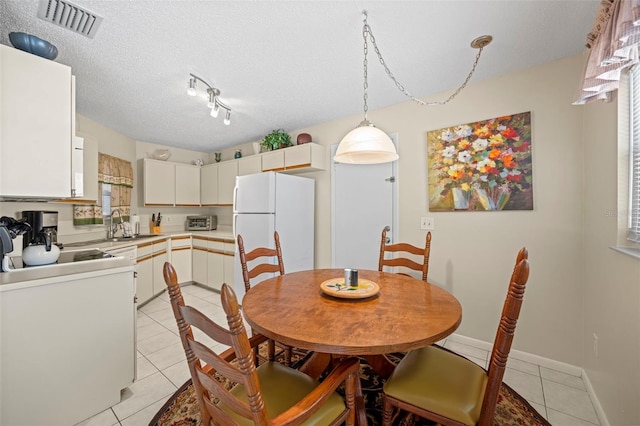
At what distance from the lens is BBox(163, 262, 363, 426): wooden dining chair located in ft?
2.27

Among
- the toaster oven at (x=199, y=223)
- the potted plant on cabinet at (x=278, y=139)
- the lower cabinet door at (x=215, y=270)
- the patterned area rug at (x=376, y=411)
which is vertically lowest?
the patterned area rug at (x=376, y=411)

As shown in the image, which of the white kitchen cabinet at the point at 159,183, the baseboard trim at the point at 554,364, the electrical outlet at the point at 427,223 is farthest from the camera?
the white kitchen cabinet at the point at 159,183

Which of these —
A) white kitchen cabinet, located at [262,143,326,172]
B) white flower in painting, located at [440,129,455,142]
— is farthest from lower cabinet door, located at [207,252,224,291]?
white flower in painting, located at [440,129,455,142]

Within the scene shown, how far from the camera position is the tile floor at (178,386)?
1589 millimetres

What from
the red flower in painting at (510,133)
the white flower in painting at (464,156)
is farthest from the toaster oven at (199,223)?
the red flower in painting at (510,133)

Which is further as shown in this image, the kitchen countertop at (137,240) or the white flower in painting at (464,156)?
the kitchen countertop at (137,240)

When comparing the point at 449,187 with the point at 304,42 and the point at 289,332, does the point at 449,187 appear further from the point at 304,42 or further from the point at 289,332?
the point at 289,332

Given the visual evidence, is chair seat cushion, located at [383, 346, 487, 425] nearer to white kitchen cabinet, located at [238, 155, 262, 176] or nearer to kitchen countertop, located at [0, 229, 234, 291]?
kitchen countertop, located at [0, 229, 234, 291]

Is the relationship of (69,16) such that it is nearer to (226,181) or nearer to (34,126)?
(34,126)

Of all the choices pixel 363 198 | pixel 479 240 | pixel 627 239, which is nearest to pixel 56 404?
pixel 363 198

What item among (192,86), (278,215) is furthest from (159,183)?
(192,86)

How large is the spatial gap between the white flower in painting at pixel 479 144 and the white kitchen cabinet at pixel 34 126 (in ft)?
10.2

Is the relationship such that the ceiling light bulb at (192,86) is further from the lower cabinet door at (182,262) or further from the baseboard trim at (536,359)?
the baseboard trim at (536,359)

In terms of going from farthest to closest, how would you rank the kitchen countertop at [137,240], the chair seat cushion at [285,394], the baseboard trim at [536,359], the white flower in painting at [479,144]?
the kitchen countertop at [137,240]
the white flower in painting at [479,144]
the baseboard trim at [536,359]
the chair seat cushion at [285,394]
